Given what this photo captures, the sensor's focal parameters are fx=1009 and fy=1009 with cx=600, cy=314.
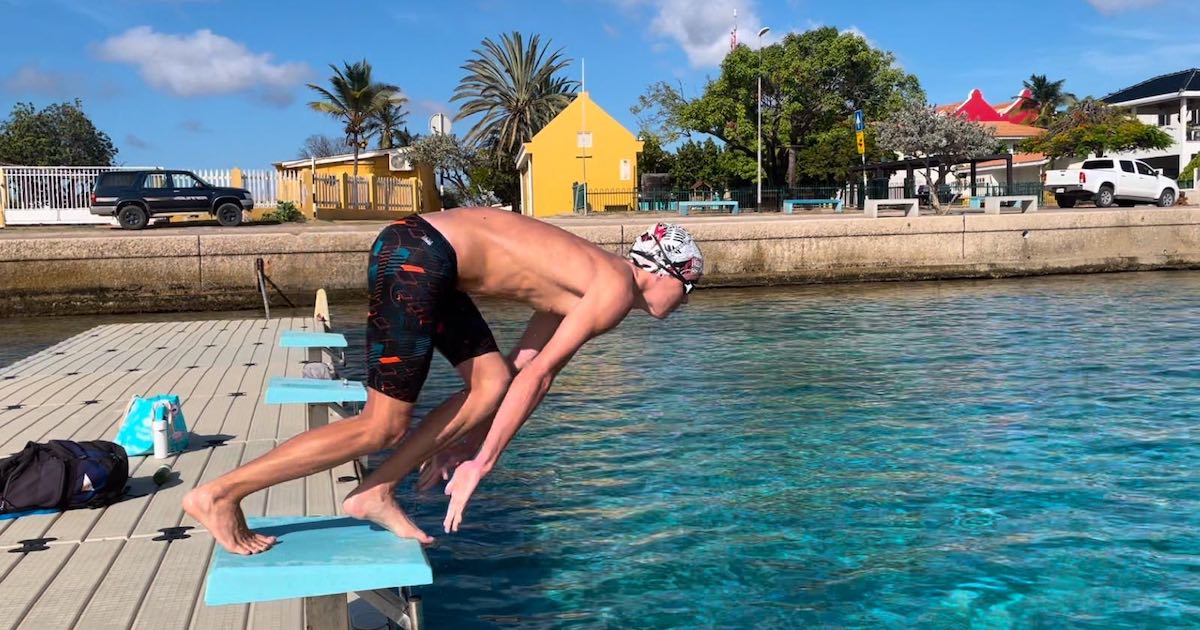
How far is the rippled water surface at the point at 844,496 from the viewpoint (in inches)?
203

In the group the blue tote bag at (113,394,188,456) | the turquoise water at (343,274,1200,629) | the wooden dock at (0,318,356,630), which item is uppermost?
the blue tote bag at (113,394,188,456)

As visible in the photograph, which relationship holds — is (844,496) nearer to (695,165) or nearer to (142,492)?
(142,492)

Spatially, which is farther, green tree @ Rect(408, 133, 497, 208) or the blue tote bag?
green tree @ Rect(408, 133, 497, 208)

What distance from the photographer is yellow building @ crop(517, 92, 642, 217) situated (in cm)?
4269

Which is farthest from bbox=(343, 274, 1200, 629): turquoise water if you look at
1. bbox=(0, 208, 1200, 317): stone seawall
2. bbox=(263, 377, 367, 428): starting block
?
bbox=(0, 208, 1200, 317): stone seawall

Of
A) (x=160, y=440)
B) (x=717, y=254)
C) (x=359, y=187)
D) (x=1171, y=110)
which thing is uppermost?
(x=1171, y=110)

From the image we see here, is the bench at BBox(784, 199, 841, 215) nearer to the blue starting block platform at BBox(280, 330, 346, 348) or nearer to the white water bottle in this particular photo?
the blue starting block platform at BBox(280, 330, 346, 348)

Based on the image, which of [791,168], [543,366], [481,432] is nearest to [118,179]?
[481,432]

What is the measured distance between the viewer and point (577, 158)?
1697 inches

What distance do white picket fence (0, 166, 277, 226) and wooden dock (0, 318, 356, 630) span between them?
20814mm

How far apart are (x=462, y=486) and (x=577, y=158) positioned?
40.2 m

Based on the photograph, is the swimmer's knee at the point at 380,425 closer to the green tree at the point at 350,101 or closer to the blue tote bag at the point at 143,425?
the blue tote bag at the point at 143,425

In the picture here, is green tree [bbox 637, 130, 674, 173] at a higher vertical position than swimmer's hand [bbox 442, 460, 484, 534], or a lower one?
higher

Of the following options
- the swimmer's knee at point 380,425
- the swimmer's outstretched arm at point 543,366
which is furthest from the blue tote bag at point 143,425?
the swimmer's outstretched arm at point 543,366
